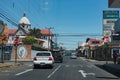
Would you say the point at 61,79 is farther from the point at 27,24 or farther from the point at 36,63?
the point at 27,24

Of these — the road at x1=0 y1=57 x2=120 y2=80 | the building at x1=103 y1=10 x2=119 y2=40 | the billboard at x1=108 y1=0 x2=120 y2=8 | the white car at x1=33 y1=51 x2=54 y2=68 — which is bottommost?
the road at x1=0 y1=57 x2=120 y2=80

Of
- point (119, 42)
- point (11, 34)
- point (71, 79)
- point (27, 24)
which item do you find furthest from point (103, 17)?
point (11, 34)

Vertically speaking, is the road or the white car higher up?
the white car

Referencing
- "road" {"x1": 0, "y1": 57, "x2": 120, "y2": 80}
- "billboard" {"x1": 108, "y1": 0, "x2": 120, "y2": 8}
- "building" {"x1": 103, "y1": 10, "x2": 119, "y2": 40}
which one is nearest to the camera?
"road" {"x1": 0, "y1": 57, "x2": 120, "y2": 80}

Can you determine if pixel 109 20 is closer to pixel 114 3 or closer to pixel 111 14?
pixel 111 14

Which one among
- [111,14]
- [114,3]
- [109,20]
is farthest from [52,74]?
[111,14]

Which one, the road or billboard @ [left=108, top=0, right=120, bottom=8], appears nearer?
the road

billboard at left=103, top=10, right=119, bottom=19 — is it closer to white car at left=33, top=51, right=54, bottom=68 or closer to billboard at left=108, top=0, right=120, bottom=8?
billboard at left=108, top=0, right=120, bottom=8

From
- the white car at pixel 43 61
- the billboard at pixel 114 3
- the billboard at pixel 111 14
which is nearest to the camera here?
the billboard at pixel 114 3

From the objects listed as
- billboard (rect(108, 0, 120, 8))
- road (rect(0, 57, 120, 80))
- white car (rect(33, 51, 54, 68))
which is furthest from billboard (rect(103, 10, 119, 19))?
road (rect(0, 57, 120, 80))

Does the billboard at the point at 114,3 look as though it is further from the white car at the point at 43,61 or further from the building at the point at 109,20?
the white car at the point at 43,61

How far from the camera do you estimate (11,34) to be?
175m

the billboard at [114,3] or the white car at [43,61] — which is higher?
the billboard at [114,3]

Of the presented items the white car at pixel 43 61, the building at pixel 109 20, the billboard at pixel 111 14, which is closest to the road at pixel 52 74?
the white car at pixel 43 61
